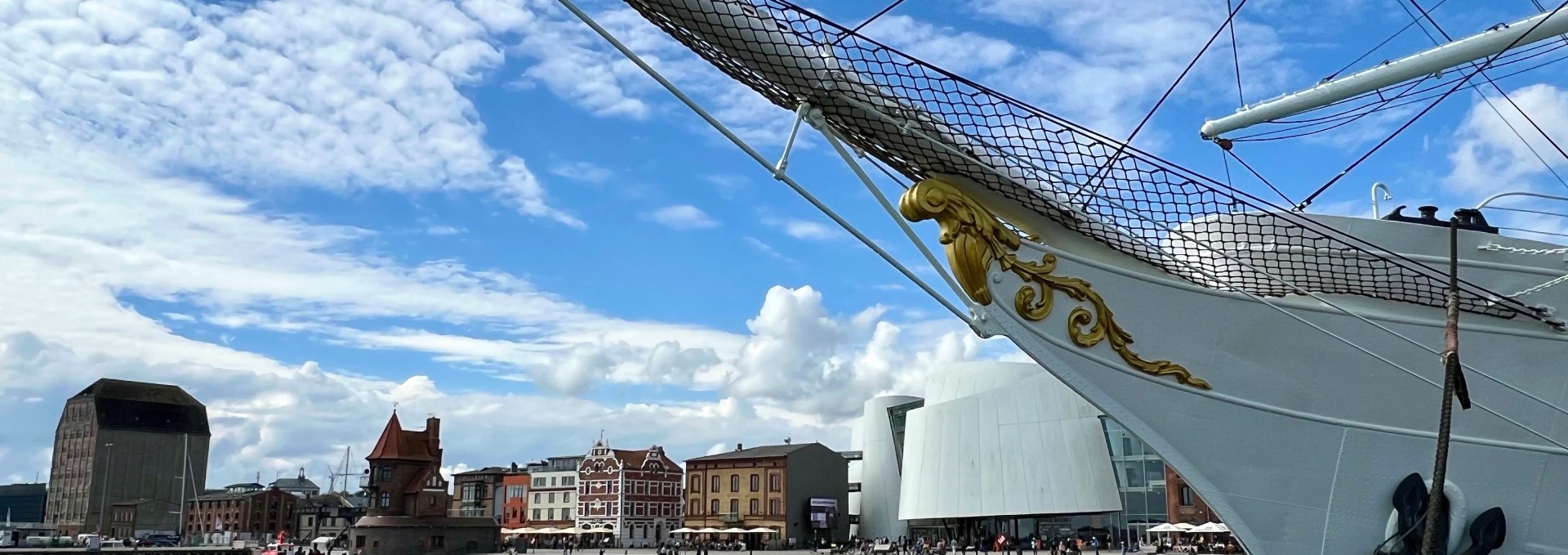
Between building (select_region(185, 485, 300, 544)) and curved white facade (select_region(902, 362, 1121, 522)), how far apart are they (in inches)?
1952

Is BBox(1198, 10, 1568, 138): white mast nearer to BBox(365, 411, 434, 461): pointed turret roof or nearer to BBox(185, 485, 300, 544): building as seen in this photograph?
BBox(365, 411, 434, 461): pointed turret roof

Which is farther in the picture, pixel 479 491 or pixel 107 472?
pixel 107 472

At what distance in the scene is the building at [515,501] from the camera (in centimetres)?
6562

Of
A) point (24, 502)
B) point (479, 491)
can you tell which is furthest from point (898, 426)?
point (24, 502)

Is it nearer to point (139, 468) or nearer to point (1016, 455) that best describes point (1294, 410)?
point (1016, 455)

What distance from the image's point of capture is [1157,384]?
338 inches

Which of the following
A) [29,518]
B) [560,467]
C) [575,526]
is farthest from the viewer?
[29,518]

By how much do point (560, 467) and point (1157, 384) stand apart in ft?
206

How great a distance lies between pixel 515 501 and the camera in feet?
218

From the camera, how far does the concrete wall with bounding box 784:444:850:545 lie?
56.2 metres

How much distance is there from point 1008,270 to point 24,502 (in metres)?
142

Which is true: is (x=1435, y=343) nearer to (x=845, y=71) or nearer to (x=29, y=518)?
(x=845, y=71)

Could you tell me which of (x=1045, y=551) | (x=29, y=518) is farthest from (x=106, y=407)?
(x=1045, y=551)

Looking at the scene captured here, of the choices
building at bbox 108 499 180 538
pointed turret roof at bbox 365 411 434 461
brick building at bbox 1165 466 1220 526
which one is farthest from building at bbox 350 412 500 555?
building at bbox 108 499 180 538
